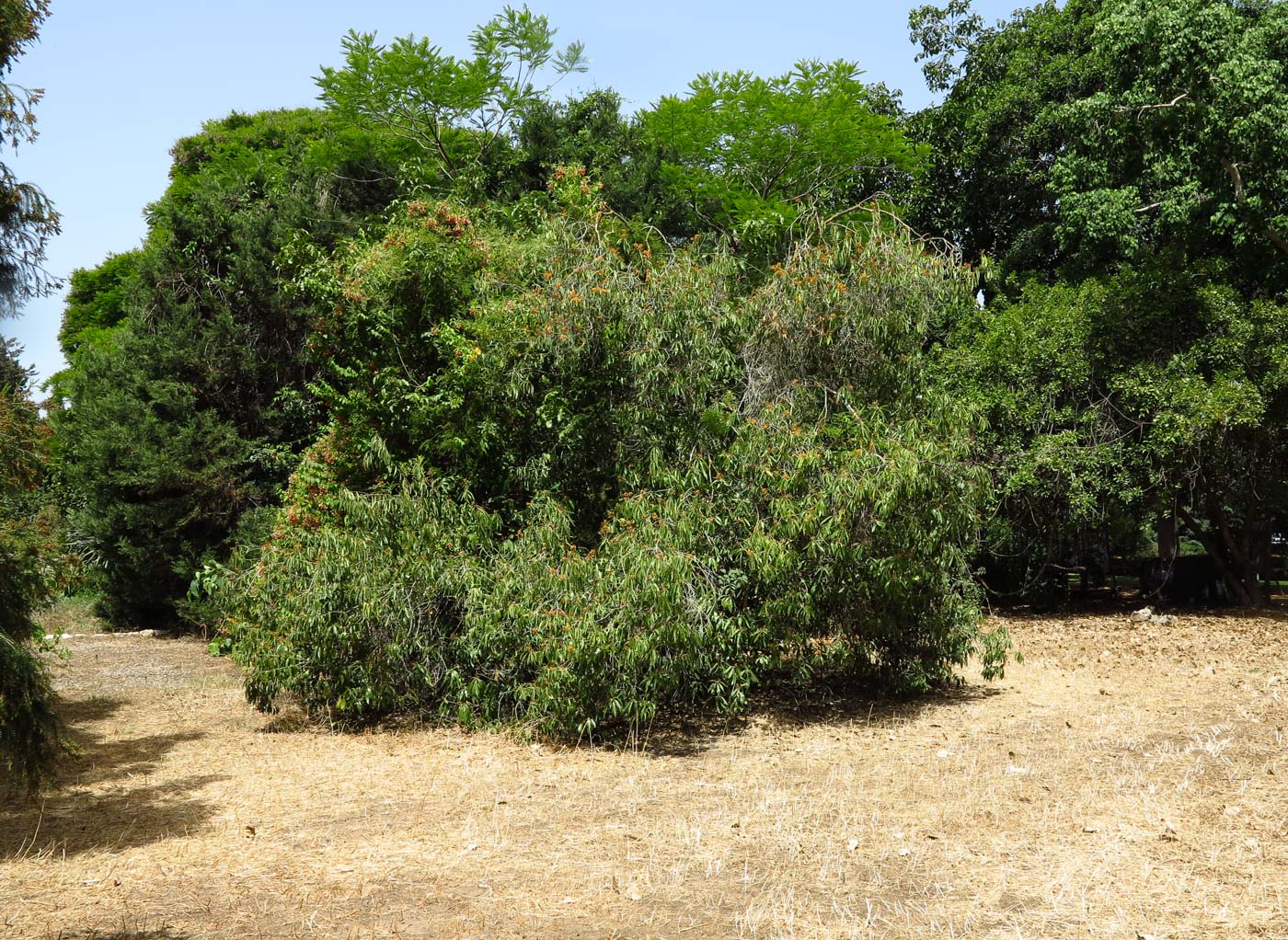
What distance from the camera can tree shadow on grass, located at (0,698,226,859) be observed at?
20.5 ft

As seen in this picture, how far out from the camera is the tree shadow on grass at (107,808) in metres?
6.25

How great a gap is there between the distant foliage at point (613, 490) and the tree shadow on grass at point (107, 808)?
134cm

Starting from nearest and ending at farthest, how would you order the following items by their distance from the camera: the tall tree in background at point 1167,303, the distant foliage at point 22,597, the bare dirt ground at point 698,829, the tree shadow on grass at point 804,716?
1. the bare dirt ground at point 698,829
2. the distant foliage at point 22,597
3. the tree shadow on grass at point 804,716
4. the tall tree in background at point 1167,303

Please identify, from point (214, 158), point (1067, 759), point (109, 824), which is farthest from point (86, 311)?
point (1067, 759)

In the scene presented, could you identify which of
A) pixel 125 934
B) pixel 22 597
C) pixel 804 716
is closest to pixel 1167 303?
pixel 804 716

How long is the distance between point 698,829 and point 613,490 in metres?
4.03

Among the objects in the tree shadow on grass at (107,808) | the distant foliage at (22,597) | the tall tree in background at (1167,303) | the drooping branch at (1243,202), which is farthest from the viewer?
the drooping branch at (1243,202)

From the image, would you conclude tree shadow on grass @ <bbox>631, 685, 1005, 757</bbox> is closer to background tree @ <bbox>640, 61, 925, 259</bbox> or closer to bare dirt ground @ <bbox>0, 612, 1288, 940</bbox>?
bare dirt ground @ <bbox>0, 612, 1288, 940</bbox>

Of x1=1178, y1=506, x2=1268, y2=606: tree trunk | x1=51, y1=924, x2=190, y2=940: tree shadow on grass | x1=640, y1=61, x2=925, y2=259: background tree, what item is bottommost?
x1=51, y1=924, x2=190, y2=940: tree shadow on grass

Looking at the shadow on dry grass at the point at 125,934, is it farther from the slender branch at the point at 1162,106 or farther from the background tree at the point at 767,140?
the background tree at the point at 767,140

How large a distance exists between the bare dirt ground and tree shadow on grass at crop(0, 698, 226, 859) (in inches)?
1.1

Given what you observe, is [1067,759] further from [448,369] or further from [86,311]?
[86,311]

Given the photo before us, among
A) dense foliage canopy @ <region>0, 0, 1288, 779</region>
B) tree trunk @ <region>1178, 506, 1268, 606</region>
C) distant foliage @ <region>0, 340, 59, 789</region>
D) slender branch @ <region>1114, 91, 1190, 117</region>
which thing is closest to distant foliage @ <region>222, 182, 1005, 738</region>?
dense foliage canopy @ <region>0, 0, 1288, 779</region>

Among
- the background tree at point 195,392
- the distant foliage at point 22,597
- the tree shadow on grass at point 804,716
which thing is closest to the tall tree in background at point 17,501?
the distant foliage at point 22,597
